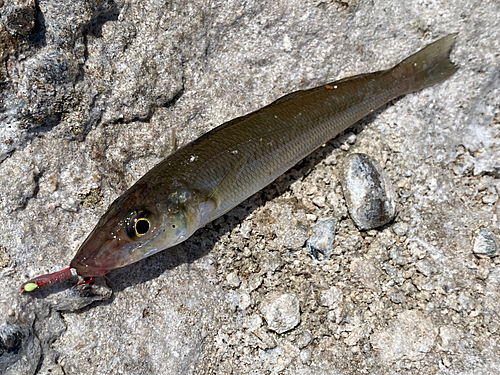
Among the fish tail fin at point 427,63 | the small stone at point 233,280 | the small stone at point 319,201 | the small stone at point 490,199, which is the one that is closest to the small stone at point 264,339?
the small stone at point 233,280

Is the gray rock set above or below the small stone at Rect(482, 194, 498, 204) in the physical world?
below

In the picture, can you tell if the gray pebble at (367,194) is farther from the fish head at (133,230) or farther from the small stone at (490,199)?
the fish head at (133,230)

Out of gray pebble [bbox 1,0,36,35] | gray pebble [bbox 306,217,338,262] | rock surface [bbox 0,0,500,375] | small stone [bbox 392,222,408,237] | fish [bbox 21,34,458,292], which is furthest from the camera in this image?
small stone [bbox 392,222,408,237]

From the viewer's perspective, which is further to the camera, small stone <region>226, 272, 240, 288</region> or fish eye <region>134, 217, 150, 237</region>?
small stone <region>226, 272, 240, 288</region>

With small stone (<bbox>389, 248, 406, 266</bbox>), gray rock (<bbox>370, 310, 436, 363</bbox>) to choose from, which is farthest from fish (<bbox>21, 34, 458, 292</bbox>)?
gray rock (<bbox>370, 310, 436, 363</bbox>)

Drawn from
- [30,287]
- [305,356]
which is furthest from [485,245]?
[30,287]

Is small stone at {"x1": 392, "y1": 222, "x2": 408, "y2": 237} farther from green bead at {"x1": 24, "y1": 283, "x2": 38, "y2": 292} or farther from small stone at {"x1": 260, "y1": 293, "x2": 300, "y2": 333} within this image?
green bead at {"x1": 24, "y1": 283, "x2": 38, "y2": 292}

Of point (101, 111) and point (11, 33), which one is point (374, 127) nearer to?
point (101, 111)

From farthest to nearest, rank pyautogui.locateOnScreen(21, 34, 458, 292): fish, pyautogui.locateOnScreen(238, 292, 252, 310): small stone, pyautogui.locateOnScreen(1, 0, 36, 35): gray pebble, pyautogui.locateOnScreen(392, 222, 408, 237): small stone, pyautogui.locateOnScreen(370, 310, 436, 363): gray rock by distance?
1. pyautogui.locateOnScreen(392, 222, 408, 237): small stone
2. pyautogui.locateOnScreen(238, 292, 252, 310): small stone
3. pyautogui.locateOnScreen(370, 310, 436, 363): gray rock
4. pyautogui.locateOnScreen(21, 34, 458, 292): fish
5. pyautogui.locateOnScreen(1, 0, 36, 35): gray pebble
